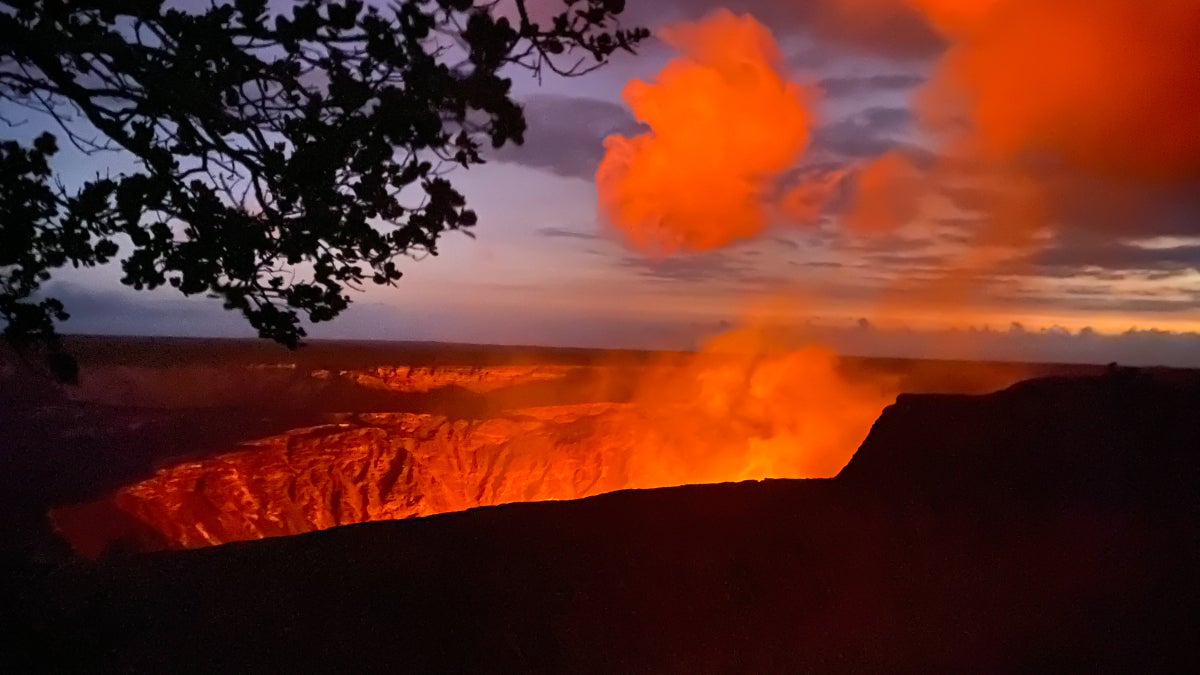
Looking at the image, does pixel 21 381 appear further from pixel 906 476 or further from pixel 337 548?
pixel 906 476

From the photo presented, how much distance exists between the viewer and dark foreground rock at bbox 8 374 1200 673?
773 cm

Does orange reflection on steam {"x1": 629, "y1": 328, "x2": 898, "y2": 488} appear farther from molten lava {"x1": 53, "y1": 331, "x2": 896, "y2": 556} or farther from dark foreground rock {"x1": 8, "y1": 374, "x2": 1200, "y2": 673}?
dark foreground rock {"x1": 8, "y1": 374, "x2": 1200, "y2": 673}

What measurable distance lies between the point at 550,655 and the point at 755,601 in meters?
2.40

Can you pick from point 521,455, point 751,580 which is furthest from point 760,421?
point 751,580

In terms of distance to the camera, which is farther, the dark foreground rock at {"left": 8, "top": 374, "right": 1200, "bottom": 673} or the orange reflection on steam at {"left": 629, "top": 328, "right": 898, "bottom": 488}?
the orange reflection on steam at {"left": 629, "top": 328, "right": 898, "bottom": 488}

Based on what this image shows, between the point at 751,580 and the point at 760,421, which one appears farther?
the point at 760,421

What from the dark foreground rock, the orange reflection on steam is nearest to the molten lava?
the orange reflection on steam

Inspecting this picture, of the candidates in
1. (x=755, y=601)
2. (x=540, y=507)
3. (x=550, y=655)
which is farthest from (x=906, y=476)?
(x=550, y=655)

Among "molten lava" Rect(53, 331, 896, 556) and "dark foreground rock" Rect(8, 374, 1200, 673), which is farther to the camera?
"molten lava" Rect(53, 331, 896, 556)

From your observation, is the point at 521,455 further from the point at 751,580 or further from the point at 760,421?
the point at 751,580

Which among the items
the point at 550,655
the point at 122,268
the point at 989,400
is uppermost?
the point at 122,268

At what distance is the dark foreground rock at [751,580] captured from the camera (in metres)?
7.73

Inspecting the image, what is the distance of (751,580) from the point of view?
9.34m

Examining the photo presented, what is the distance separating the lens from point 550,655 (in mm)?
7773
